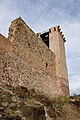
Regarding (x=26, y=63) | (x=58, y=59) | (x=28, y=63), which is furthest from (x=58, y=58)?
(x=26, y=63)

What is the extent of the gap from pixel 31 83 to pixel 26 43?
2933mm

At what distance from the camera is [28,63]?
29.0 ft

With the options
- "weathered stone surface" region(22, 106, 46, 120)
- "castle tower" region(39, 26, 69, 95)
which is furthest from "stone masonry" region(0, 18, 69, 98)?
"weathered stone surface" region(22, 106, 46, 120)

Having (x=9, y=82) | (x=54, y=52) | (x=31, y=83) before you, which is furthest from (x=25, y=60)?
(x=54, y=52)

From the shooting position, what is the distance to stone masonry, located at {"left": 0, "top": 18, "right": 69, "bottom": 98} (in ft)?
22.2

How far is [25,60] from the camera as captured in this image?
8.55 m

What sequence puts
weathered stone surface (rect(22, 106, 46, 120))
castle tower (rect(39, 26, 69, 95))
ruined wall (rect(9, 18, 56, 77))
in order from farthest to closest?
castle tower (rect(39, 26, 69, 95)), ruined wall (rect(9, 18, 56, 77)), weathered stone surface (rect(22, 106, 46, 120))

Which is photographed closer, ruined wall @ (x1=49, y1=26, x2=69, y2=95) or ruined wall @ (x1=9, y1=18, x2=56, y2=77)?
ruined wall @ (x1=9, y1=18, x2=56, y2=77)

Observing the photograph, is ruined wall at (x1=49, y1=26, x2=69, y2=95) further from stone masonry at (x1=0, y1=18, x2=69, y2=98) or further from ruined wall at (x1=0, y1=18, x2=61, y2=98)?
ruined wall at (x1=0, y1=18, x2=61, y2=98)

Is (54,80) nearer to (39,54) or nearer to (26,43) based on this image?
(39,54)

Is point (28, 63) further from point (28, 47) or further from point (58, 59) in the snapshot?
point (58, 59)

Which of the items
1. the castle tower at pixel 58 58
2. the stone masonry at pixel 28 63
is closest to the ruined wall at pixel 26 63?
the stone masonry at pixel 28 63

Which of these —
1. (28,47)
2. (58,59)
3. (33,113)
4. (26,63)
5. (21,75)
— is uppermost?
(58,59)

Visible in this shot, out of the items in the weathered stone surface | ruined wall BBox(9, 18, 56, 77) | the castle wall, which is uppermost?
ruined wall BBox(9, 18, 56, 77)
